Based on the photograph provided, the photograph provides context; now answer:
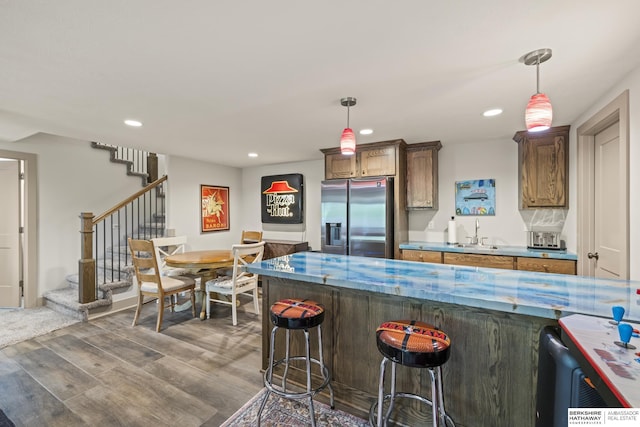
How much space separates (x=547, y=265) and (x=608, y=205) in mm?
867

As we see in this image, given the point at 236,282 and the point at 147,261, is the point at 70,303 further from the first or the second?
the point at 236,282

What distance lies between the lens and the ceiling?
4.51ft

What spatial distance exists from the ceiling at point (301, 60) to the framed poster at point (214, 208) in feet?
7.60

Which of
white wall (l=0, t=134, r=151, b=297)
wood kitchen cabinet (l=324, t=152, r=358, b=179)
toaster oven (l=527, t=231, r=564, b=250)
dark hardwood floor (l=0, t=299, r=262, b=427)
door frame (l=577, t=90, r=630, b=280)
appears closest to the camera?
dark hardwood floor (l=0, t=299, r=262, b=427)

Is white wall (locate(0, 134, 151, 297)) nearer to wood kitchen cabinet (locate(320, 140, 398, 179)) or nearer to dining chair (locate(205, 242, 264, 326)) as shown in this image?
dining chair (locate(205, 242, 264, 326))

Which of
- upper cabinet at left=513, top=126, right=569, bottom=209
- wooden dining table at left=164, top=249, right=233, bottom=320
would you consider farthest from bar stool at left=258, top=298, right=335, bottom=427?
upper cabinet at left=513, top=126, right=569, bottom=209

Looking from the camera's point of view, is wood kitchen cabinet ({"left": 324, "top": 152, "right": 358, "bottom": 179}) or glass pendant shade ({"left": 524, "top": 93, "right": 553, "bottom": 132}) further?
wood kitchen cabinet ({"left": 324, "top": 152, "right": 358, "bottom": 179})

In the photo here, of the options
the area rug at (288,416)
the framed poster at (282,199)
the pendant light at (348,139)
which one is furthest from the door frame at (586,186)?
the framed poster at (282,199)

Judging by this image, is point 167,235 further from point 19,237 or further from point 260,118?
point 260,118

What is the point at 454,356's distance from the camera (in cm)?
163

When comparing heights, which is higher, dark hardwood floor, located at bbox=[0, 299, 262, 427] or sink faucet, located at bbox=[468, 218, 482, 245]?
sink faucet, located at bbox=[468, 218, 482, 245]

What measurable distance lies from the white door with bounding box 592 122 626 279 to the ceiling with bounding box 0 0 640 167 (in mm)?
405

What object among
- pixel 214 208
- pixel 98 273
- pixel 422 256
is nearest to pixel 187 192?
pixel 214 208

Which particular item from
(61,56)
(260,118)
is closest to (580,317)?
(260,118)
